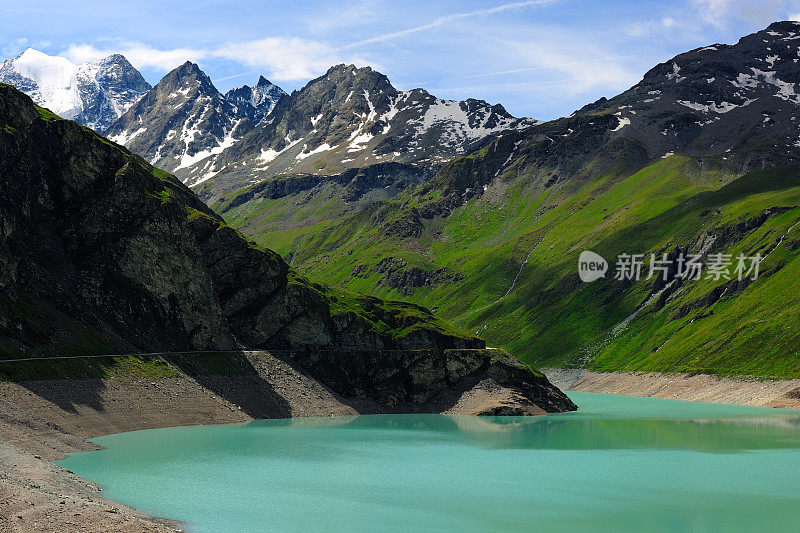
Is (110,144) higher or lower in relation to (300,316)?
higher

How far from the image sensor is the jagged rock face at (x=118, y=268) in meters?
123

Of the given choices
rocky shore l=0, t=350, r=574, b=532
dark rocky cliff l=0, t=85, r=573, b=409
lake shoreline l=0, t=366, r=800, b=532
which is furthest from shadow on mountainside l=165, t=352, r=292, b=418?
dark rocky cliff l=0, t=85, r=573, b=409

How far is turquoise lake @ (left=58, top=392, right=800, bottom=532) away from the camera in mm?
58688

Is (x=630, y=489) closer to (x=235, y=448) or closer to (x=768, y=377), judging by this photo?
(x=235, y=448)

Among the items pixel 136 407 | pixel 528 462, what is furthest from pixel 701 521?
pixel 136 407

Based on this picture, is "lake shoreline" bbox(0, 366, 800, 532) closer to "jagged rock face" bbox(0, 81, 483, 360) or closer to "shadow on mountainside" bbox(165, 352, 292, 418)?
"shadow on mountainside" bbox(165, 352, 292, 418)

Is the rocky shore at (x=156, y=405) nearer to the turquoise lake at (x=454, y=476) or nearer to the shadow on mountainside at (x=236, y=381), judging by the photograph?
the shadow on mountainside at (x=236, y=381)

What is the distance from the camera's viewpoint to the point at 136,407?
371 feet

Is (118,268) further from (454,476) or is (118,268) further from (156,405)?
(454,476)

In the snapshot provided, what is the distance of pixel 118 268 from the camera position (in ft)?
450

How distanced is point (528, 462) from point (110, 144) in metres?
109

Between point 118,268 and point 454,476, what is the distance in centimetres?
8618

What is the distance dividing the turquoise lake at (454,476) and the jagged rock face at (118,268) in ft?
92.4

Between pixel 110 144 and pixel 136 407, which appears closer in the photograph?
pixel 136 407
